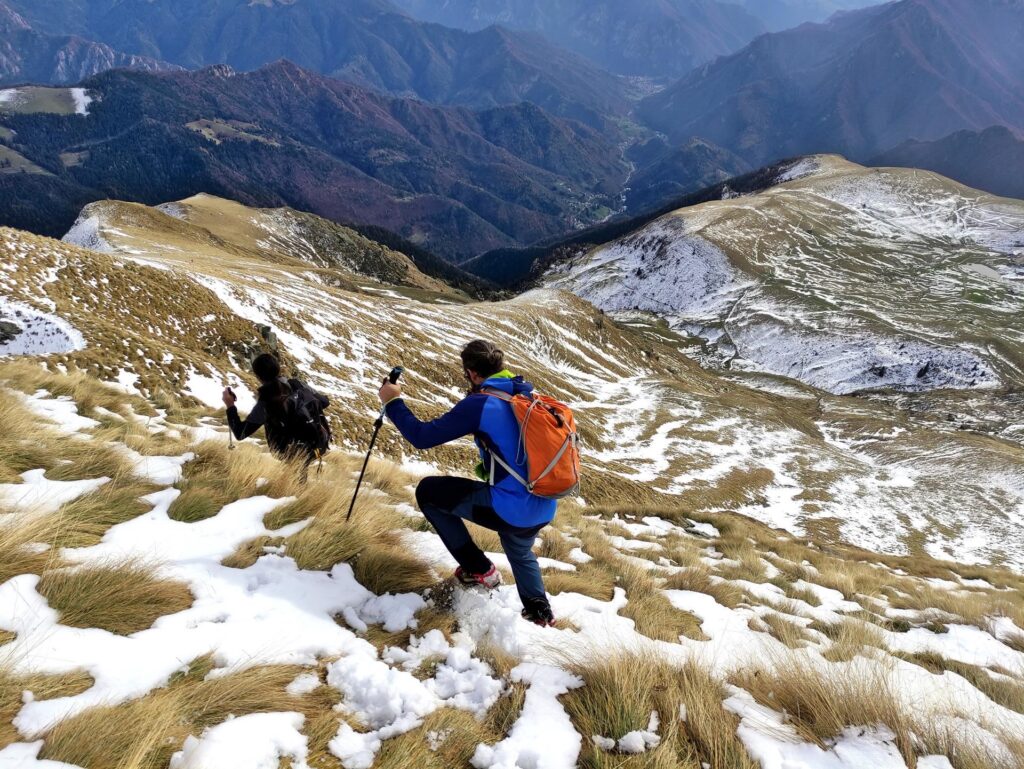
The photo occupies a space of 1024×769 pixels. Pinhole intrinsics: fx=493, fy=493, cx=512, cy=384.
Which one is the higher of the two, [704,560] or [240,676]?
[240,676]

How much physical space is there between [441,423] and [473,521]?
95cm

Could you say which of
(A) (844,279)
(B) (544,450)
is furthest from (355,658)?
(A) (844,279)

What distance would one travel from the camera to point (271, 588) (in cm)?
403

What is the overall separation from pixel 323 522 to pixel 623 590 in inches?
150

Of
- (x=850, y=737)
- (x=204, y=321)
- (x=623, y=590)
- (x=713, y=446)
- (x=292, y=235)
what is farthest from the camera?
(x=292, y=235)

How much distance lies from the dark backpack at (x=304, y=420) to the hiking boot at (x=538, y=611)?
13.7ft

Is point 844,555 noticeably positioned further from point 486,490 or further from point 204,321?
point 204,321

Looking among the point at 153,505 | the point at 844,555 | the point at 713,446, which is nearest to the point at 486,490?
the point at 153,505

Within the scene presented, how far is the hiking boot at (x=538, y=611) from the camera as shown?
458 cm

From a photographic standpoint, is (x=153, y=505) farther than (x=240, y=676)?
Yes

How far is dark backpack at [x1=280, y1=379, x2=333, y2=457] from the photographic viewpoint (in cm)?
711

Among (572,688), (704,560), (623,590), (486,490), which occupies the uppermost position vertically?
(486,490)

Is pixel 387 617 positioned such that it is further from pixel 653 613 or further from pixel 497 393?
pixel 653 613

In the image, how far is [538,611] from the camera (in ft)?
15.1
